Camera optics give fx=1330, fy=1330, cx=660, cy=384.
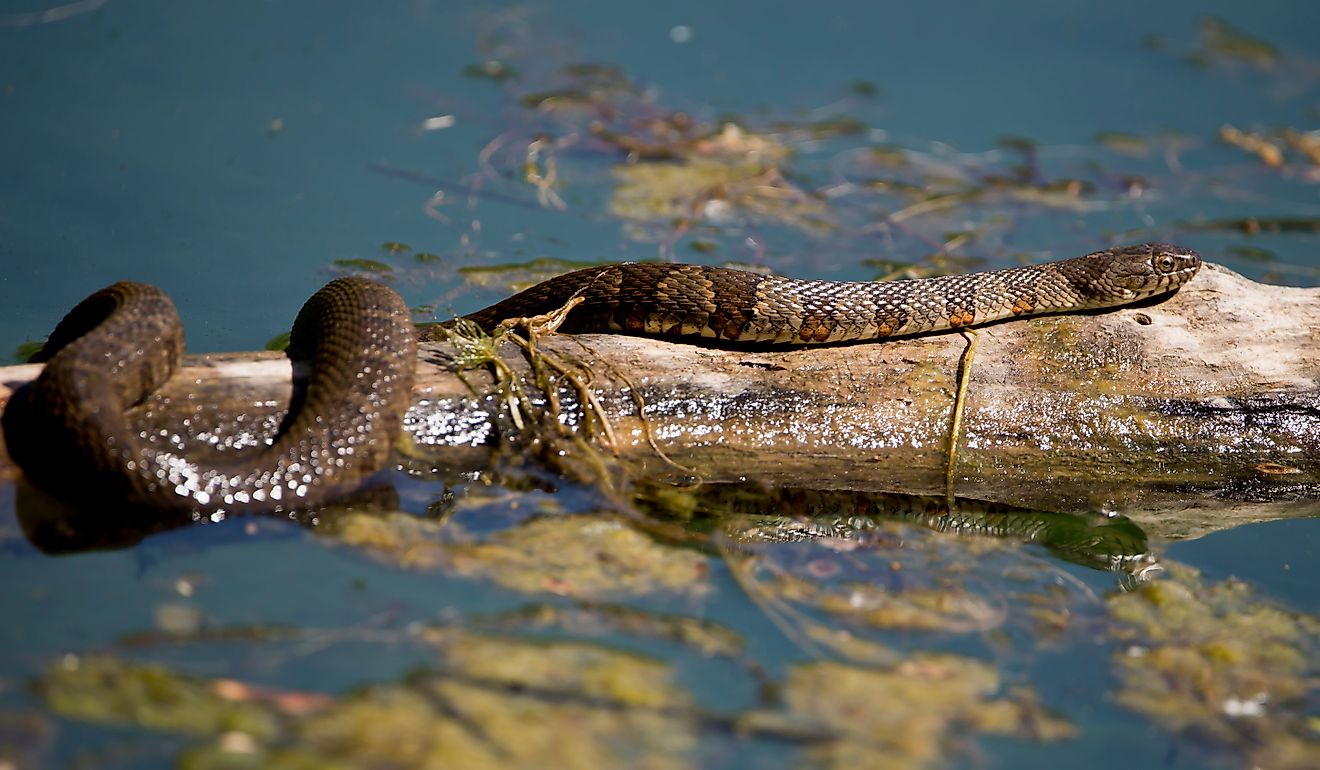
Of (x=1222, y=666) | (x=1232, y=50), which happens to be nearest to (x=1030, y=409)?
(x=1222, y=666)

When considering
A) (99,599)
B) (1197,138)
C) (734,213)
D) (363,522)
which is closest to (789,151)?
(734,213)

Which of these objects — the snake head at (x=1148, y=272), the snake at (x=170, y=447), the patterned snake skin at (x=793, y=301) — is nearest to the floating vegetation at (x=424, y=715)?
the snake at (x=170, y=447)

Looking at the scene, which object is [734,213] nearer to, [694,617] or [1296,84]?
[694,617]

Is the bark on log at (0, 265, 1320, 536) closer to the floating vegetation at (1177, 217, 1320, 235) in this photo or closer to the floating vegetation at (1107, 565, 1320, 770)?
the floating vegetation at (1107, 565, 1320, 770)

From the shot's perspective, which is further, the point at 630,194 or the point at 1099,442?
the point at 630,194

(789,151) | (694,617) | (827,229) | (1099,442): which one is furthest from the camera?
(789,151)

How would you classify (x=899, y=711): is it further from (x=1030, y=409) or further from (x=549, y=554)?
(x=1030, y=409)
